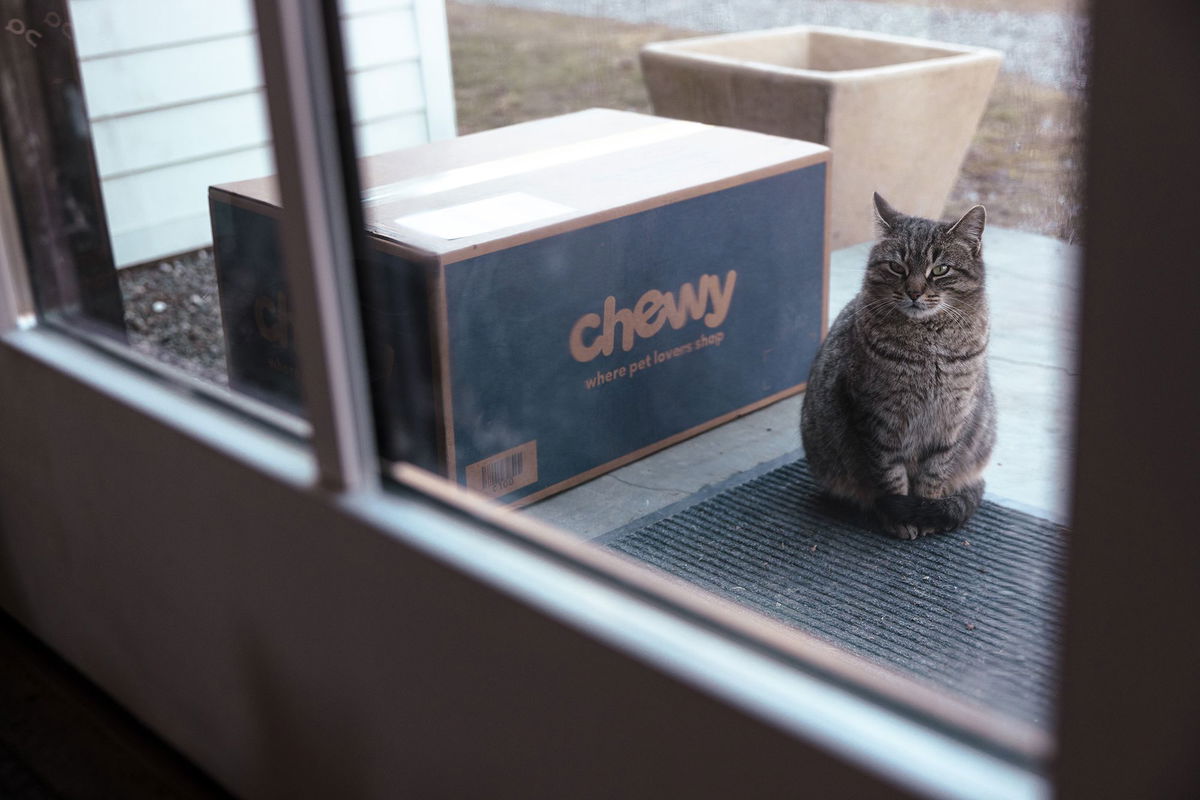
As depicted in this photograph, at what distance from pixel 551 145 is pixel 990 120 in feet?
3.48

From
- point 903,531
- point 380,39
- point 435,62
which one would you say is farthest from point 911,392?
point 380,39

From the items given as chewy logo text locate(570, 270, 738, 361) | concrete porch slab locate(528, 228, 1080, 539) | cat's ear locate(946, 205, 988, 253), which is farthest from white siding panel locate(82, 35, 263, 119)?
cat's ear locate(946, 205, 988, 253)

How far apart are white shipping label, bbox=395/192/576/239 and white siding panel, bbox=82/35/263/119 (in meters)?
0.45

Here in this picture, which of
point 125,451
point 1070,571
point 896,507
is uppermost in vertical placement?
point 1070,571

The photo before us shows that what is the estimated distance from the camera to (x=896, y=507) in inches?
74.6

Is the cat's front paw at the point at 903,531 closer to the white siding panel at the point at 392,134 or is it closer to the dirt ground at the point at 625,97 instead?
the dirt ground at the point at 625,97

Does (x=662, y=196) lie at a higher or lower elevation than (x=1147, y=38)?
lower

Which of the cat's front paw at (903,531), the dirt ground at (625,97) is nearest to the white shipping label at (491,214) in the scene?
the dirt ground at (625,97)

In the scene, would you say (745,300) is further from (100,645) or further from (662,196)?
(100,645)

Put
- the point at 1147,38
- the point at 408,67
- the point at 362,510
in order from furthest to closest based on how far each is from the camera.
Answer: the point at 408,67 < the point at 362,510 < the point at 1147,38

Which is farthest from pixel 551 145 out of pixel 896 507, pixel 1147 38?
pixel 1147 38

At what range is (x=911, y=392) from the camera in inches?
74.2

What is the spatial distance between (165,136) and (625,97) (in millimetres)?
961

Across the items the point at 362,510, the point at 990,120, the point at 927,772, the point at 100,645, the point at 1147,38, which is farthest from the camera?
the point at 100,645
